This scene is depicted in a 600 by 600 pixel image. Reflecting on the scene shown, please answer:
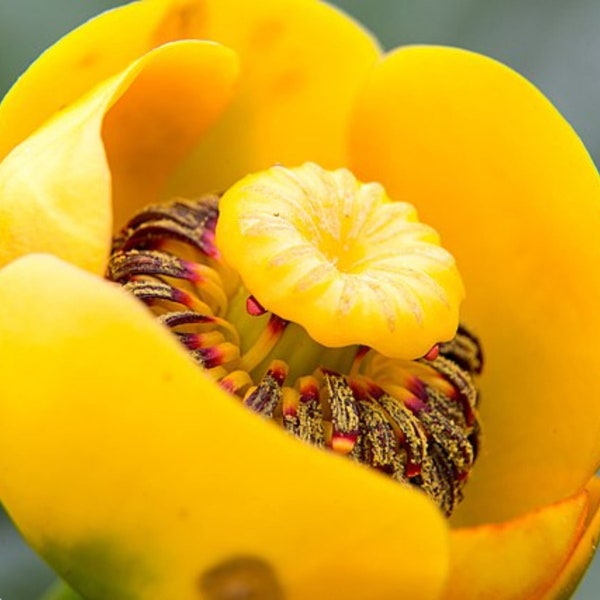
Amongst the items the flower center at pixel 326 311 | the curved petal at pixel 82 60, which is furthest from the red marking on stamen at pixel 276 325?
the curved petal at pixel 82 60

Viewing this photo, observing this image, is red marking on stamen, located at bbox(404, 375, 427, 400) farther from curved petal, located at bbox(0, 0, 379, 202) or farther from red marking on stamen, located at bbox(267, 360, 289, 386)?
curved petal, located at bbox(0, 0, 379, 202)

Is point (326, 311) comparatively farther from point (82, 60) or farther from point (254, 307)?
point (82, 60)

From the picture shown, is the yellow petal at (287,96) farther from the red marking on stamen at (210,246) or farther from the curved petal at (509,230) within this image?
the red marking on stamen at (210,246)

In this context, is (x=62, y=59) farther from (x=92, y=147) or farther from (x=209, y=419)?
(x=209, y=419)

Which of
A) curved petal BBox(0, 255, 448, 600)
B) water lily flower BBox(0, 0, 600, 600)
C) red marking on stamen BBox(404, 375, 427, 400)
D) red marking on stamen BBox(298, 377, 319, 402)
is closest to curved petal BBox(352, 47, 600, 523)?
water lily flower BBox(0, 0, 600, 600)

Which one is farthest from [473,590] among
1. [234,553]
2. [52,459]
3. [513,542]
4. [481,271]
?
[481,271]

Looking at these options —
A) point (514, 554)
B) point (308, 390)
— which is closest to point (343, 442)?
point (308, 390)

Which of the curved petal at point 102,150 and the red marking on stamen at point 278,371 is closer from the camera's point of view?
the curved petal at point 102,150
